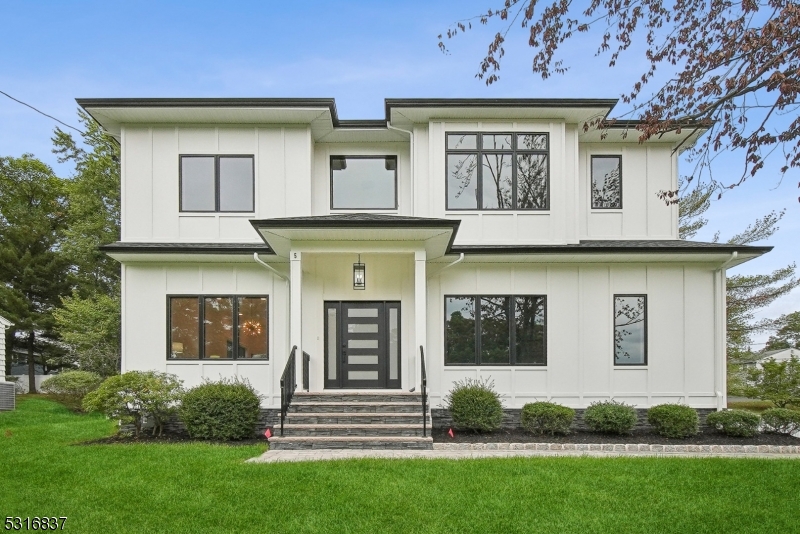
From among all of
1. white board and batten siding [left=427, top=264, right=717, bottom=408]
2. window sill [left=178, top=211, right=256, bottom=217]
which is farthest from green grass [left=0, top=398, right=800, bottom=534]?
window sill [left=178, top=211, right=256, bottom=217]

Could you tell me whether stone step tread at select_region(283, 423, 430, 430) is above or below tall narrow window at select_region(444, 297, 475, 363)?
below

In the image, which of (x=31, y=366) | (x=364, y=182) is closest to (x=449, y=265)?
(x=364, y=182)

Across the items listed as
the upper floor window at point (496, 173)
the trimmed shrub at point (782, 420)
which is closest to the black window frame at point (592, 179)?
the upper floor window at point (496, 173)

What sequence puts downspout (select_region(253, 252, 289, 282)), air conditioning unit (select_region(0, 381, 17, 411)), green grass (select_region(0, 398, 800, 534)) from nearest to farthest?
green grass (select_region(0, 398, 800, 534))
downspout (select_region(253, 252, 289, 282))
air conditioning unit (select_region(0, 381, 17, 411))

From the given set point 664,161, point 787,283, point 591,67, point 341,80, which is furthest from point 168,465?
point 787,283

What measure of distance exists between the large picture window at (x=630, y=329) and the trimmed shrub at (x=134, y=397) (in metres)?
8.64

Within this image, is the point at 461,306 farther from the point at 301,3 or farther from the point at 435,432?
the point at 301,3

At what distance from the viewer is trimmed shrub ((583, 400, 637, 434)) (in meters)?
10.2

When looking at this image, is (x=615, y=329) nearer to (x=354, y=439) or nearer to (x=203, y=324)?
(x=354, y=439)

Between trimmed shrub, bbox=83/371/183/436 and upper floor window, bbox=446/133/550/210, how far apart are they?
6514mm

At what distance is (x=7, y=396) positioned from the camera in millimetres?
17391

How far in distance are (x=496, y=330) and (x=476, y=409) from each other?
6.37 feet

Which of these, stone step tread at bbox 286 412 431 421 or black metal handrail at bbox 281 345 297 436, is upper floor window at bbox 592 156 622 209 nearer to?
stone step tread at bbox 286 412 431 421

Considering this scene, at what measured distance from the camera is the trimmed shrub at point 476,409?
394 inches
